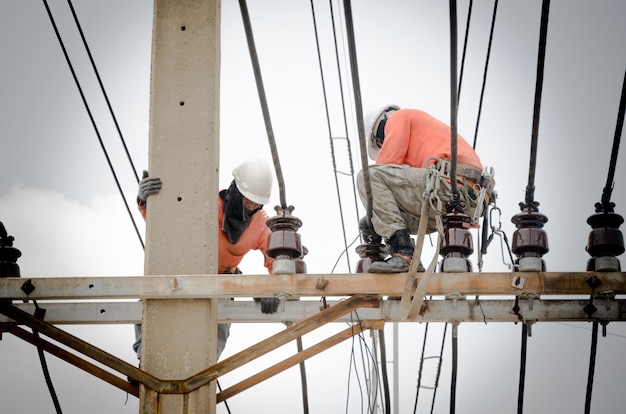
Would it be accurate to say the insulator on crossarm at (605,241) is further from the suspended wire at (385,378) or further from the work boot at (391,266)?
the suspended wire at (385,378)

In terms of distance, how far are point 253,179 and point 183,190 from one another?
7.24ft

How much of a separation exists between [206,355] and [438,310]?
5.12 ft

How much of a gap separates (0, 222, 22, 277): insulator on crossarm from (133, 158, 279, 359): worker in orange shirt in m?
1.58

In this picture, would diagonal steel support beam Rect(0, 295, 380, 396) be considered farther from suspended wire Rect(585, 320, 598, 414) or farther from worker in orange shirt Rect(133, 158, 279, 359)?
worker in orange shirt Rect(133, 158, 279, 359)

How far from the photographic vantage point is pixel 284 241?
18.6ft

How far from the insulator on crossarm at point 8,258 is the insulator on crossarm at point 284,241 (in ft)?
5.90

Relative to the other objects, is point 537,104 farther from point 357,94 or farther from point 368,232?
point 368,232

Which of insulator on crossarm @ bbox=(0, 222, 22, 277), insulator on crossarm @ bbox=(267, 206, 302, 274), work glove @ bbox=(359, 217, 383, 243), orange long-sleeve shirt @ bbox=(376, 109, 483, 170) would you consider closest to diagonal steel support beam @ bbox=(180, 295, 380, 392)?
insulator on crossarm @ bbox=(267, 206, 302, 274)

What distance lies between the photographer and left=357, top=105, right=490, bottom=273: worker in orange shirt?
5.88 m

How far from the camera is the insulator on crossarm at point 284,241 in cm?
552

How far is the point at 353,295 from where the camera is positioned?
213 inches

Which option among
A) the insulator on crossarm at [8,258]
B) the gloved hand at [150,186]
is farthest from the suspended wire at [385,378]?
the insulator on crossarm at [8,258]

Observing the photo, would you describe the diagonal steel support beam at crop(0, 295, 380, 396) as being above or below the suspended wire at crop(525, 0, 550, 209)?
below

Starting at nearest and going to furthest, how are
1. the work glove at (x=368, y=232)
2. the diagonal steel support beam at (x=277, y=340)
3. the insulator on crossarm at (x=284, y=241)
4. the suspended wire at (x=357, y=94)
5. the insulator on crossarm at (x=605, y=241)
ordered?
the suspended wire at (x=357, y=94)
the diagonal steel support beam at (x=277, y=340)
the insulator on crossarm at (x=605, y=241)
the insulator on crossarm at (x=284, y=241)
the work glove at (x=368, y=232)
